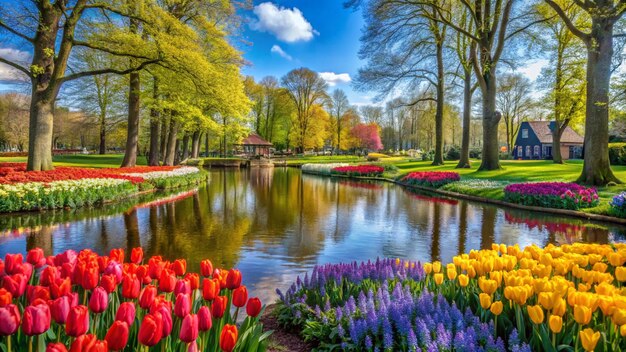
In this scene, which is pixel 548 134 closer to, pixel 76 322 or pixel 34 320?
pixel 76 322

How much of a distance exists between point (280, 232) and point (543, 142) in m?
53.6

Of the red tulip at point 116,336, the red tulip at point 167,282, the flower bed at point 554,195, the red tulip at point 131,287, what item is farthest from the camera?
the flower bed at point 554,195

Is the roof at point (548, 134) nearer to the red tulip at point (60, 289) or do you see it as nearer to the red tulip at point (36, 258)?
the red tulip at point (36, 258)

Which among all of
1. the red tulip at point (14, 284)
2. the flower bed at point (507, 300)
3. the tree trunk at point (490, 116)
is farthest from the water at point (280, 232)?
the tree trunk at point (490, 116)

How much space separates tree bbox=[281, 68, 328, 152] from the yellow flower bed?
207ft

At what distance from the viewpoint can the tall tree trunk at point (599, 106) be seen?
14.9m

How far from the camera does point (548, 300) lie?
7.87ft

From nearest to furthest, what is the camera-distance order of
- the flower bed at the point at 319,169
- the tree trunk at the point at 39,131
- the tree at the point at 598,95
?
the tree at the point at 598,95 → the tree trunk at the point at 39,131 → the flower bed at the point at 319,169

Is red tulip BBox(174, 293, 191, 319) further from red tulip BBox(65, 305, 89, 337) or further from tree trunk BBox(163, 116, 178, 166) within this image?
tree trunk BBox(163, 116, 178, 166)

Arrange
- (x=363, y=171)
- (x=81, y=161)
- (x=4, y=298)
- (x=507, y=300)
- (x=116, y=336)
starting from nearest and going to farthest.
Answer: (x=116, y=336)
(x=4, y=298)
(x=507, y=300)
(x=363, y=171)
(x=81, y=161)

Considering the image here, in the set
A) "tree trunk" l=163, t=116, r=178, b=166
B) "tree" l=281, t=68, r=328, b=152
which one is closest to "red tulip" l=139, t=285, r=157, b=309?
"tree trunk" l=163, t=116, r=178, b=166

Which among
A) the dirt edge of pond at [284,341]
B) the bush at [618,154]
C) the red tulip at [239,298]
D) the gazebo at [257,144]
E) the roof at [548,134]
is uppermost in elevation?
the roof at [548,134]

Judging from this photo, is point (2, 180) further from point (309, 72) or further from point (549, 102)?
point (309, 72)

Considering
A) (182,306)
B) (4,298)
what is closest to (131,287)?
(182,306)
